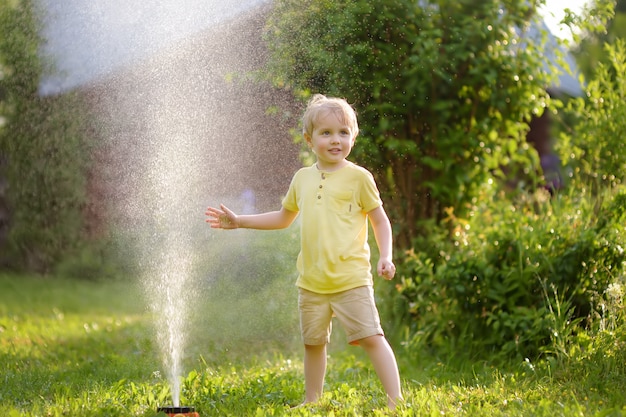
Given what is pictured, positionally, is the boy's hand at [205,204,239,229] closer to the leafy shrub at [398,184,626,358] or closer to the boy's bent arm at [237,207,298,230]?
the boy's bent arm at [237,207,298,230]

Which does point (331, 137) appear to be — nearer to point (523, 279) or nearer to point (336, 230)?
point (336, 230)

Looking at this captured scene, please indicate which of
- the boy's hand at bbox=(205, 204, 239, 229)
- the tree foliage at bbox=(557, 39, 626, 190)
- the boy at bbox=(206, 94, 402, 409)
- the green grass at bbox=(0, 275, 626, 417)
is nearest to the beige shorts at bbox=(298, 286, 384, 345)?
the boy at bbox=(206, 94, 402, 409)

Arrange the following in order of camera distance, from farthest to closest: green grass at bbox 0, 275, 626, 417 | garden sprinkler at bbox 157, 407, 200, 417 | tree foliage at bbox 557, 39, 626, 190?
tree foliage at bbox 557, 39, 626, 190 < green grass at bbox 0, 275, 626, 417 < garden sprinkler at bbox 157, 407, 200, 417

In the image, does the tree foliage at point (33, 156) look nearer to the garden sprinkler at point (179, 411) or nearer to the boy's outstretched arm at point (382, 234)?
the boy's outstretched arm at point (382, 234)

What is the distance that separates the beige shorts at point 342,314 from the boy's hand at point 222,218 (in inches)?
16.1

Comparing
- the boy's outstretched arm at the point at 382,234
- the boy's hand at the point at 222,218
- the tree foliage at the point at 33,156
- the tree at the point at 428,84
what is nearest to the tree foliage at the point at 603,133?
the tree at the point at 428,84

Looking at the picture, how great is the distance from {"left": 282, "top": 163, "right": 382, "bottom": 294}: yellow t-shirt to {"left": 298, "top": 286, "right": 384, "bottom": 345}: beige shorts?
34mm

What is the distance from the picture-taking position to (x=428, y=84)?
5156 mm

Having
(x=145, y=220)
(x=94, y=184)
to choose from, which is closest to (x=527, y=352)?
(x=145, y=220)

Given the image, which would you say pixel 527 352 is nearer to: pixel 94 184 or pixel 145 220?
pixel 145 220

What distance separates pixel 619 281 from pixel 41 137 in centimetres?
425

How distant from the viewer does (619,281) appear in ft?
12.5

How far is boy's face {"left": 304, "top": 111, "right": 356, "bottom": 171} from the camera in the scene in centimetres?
318

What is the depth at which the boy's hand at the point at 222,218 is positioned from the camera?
3344 millimetres
